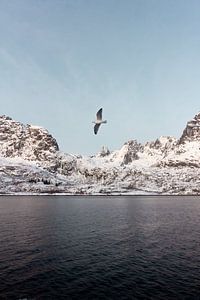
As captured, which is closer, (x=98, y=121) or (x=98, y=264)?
(x=98, y=121)

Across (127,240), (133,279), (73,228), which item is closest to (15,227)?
(73,228)

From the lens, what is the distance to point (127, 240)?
89.1 metres

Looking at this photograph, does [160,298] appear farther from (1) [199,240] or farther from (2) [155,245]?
(1) [199,240]

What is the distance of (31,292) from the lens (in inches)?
1855

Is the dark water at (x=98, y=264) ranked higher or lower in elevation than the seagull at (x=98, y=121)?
lower

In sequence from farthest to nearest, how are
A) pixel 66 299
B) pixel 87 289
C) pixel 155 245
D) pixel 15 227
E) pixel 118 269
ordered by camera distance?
pixel 15 227
pixel 155 245
pixel 118 269
pixel 87 289
pixel 66 299

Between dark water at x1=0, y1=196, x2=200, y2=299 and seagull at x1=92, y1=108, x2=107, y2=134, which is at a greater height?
seagull at x1=92, y1=108, x2=107, y2=134

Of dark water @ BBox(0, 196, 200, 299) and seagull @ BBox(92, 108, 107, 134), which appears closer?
dark water @ BBox(0, 196, 200, 299)

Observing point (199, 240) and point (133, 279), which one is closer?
→ point (133, 279)

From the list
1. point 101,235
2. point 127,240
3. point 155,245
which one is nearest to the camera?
point 155,245

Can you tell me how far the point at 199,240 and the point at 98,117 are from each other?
48.0 meters

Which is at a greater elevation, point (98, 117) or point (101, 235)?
point (98, 117)

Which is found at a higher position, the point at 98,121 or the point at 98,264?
the point at 98,121

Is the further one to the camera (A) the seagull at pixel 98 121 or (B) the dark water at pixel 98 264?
(A) the seagull at pixel 98 121
